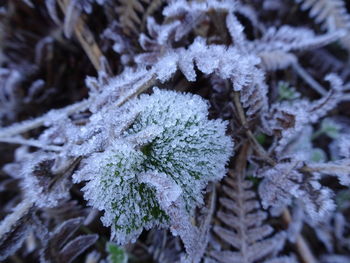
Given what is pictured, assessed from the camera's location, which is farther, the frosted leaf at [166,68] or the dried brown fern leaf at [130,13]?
the dried brown fern leaf at [130,13]

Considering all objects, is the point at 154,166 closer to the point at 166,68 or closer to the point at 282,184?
the point at 166,68

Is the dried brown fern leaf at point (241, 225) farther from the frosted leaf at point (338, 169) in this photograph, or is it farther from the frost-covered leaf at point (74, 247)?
the frost-covered leaf at point (74, 247)

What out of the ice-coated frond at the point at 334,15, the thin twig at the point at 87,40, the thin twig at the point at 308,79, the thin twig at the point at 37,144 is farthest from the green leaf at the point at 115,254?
the ice-coated frond at the point at 334,15

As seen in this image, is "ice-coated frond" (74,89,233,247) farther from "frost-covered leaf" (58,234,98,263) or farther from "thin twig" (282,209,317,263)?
"thin twig" (282,209,317,263)

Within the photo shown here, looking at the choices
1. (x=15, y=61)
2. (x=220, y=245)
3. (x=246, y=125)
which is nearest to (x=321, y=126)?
(x=246, y=125)

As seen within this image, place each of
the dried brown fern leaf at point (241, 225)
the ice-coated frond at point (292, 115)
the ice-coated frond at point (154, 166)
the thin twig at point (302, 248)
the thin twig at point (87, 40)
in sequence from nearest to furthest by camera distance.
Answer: the ice-coated frond at point (154, 166), the ice-coated frond at point (292, 115), the dried brown fern leaf at point (241, 225), the thin twig at point (302, 248), the thin twig at point (87, 40)

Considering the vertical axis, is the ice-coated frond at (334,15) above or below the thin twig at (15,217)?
above

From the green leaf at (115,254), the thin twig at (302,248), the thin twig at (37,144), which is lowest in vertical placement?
the green leaf at (115,254)

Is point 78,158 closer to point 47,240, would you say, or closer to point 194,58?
point 47,240
